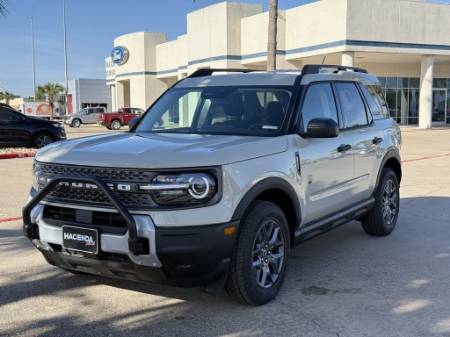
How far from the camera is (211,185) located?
151 inches

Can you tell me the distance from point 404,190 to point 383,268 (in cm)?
512

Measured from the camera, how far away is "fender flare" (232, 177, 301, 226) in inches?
159

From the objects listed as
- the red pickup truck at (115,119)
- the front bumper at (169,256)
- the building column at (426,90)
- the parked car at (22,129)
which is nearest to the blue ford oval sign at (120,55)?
the red pickup truck at (115,119)

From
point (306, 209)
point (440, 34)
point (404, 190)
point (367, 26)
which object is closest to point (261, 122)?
point (306, 209)

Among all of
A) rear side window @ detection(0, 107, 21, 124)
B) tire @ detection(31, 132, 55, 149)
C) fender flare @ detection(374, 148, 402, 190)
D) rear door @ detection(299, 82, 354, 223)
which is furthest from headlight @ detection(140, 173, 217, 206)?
rear side window @ detection(0, 107, 21, 124)

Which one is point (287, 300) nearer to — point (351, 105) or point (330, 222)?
point (330, 222)

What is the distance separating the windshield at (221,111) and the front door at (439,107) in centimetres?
3676

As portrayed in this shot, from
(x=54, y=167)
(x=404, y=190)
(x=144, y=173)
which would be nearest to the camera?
(x=144, y=173)

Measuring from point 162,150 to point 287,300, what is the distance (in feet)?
5.57

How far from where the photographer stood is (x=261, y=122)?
5.03 metres

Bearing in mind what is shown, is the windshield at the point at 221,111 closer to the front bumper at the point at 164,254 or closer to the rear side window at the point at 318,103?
the rear side window at the point at 318,103

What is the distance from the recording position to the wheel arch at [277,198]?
4.07 metres

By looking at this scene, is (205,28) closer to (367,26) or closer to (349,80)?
(367,26)

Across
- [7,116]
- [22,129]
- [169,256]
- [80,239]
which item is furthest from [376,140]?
[7,116]
